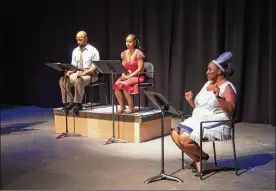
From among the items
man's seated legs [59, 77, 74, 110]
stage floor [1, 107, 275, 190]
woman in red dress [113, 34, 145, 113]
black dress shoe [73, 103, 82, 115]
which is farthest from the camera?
man's seated legs [59, 77, 74, 110]

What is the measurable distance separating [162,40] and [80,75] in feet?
6.10

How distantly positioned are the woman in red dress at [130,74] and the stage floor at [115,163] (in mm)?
665

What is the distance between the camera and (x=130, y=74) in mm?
5715

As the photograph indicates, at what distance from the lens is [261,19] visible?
20.7 ft

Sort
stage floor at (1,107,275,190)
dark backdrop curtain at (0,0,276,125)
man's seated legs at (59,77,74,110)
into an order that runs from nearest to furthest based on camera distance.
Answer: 1. stage floor at (1,107,275,190)
2. man's seated legs at (59,77,74,110)
3. dark backdrop curtain at (0,0,276,125)

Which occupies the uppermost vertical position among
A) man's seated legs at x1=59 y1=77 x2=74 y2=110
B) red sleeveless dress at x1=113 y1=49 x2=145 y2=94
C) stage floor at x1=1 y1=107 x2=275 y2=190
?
red sleeveless dress at x1=113 y1=49 x2=145 y2=94

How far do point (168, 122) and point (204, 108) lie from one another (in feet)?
6.95

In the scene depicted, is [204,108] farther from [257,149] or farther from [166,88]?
[166,88]

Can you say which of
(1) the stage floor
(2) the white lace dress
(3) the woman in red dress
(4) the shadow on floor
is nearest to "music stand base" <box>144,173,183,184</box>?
(1) the stage floor

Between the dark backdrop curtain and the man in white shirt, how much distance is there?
150cm

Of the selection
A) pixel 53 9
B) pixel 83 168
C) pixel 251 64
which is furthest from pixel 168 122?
pixel 53 9

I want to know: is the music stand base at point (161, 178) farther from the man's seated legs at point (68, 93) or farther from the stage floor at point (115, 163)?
the man's seated legs at point (68, 93)

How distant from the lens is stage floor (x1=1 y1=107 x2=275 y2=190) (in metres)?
3.82

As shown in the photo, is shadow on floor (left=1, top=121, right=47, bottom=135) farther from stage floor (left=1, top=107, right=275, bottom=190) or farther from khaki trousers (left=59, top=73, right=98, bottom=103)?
khaki trousers (left=59, top=73, right=98, bottom=103)
